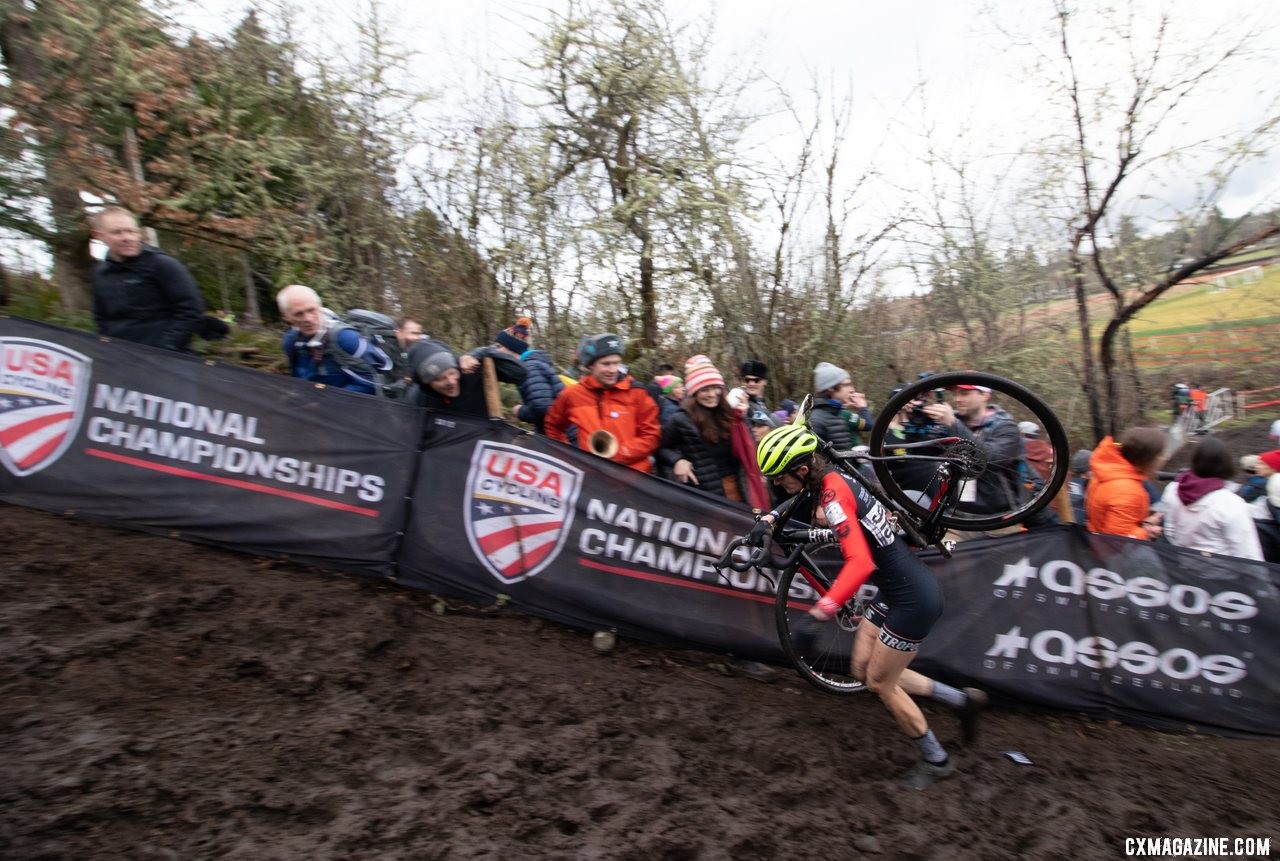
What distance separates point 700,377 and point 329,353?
284 centimetres

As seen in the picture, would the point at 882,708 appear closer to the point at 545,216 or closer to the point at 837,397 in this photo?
the point at 837,397

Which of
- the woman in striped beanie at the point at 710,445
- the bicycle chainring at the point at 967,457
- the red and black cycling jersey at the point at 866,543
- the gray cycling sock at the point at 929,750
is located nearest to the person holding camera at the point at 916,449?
the bicycle chainring at the point at 967,457

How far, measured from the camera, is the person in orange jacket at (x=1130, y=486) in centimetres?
509

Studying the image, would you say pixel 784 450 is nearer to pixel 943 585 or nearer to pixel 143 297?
pixel 943 585

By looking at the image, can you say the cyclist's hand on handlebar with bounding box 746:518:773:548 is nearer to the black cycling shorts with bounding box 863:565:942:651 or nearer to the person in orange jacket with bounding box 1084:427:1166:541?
the black cycling shorts with bounding box 863:565:942:651

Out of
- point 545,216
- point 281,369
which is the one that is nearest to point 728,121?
point 545,216

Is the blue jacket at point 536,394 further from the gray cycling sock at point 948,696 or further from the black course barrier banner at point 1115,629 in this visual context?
the gray cycling sock at point 948,696

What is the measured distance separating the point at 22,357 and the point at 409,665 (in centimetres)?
377

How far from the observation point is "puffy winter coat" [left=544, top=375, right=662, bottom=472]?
555cm

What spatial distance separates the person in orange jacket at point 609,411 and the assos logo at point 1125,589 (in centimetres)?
267

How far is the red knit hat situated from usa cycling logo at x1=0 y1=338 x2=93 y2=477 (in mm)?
4381

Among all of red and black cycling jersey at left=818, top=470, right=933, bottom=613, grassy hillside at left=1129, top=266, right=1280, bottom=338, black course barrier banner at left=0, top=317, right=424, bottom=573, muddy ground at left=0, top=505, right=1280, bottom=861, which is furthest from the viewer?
grassy hillside at left=1129, top=266, right=1280, bottom=338

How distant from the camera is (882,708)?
4.99 m

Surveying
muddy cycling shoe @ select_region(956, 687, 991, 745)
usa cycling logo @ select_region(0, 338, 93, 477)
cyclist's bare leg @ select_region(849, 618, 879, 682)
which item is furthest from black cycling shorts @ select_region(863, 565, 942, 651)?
usa cycling logo @ select_region(0, 338, 93, 477)
